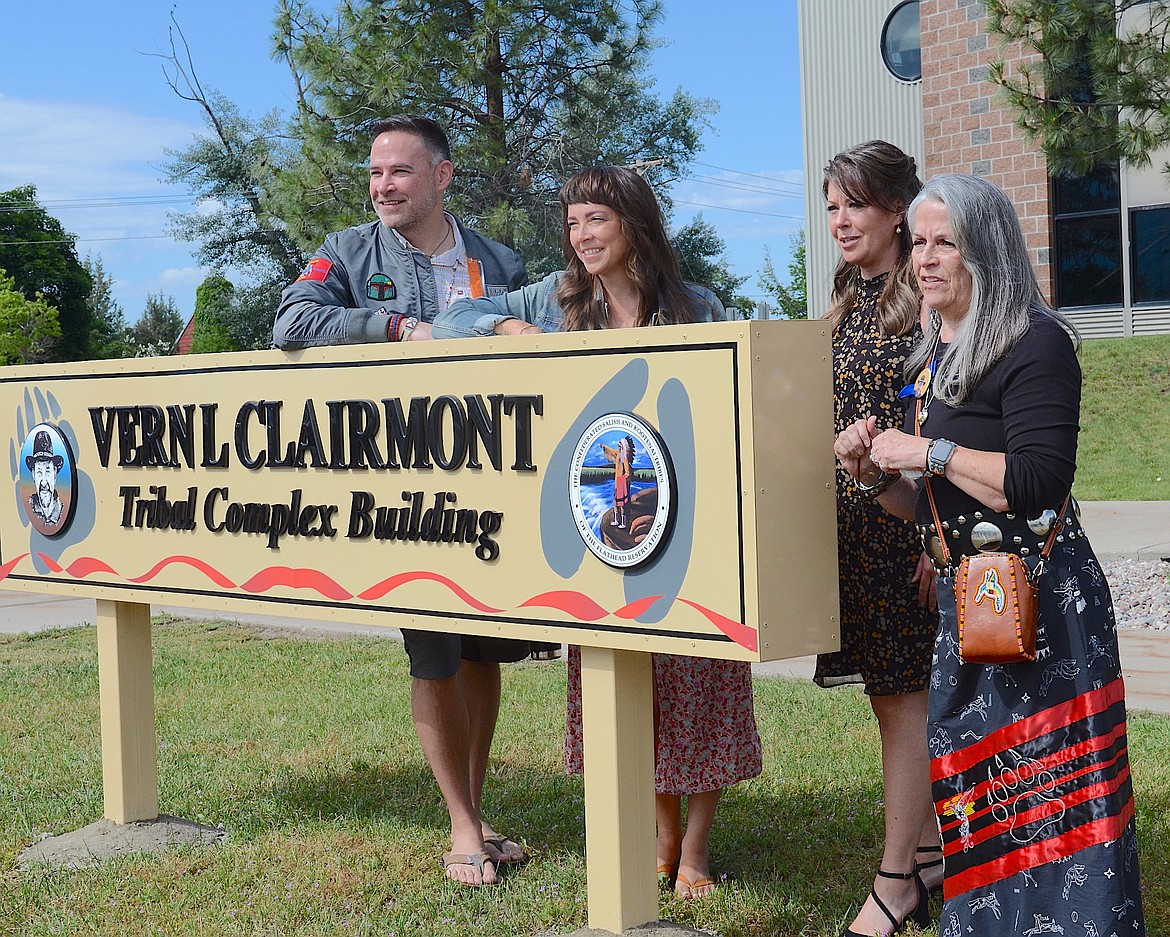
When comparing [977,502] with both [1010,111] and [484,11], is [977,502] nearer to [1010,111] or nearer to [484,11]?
[1010,111]

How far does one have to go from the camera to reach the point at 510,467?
3.29m

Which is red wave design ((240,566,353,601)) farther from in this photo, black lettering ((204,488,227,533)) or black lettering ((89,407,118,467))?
black lettering ((89,407,118,467))

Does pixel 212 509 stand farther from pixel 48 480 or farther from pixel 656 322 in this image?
pixel 656 322

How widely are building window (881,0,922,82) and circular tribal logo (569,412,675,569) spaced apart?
71.0 feet

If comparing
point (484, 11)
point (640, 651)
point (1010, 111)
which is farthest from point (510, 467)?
point (484, 11)

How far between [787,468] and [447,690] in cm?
154

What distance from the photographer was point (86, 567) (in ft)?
14.6

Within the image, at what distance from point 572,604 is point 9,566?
2.52 metres

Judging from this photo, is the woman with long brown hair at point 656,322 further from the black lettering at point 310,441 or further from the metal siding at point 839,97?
the metal siding at point 839,97

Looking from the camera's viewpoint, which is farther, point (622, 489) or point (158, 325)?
point (158, 325)

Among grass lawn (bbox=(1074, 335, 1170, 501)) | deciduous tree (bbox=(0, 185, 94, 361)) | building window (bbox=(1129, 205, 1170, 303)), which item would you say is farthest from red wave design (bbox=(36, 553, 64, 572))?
deciduous tree (bbox=(0, 185, 94, 361))

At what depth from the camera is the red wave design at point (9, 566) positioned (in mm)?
4660

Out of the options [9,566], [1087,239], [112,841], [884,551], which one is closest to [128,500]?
[9,566]

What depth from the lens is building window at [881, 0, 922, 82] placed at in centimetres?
2288
